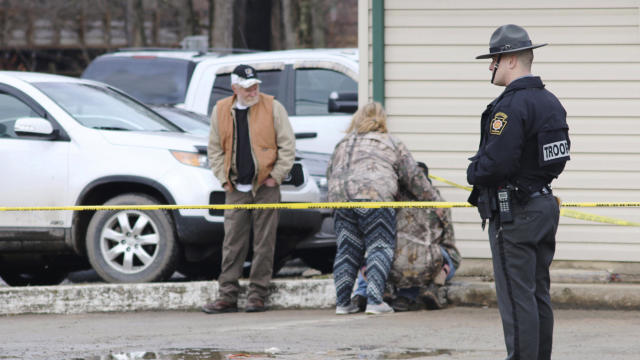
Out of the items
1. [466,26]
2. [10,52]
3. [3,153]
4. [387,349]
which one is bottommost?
[387,349]

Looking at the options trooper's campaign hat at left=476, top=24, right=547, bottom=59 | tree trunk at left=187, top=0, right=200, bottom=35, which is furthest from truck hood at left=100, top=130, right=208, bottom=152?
tree trunk at left=187, top=0, right=200, bottom=35

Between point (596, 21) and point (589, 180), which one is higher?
point (596, 21)

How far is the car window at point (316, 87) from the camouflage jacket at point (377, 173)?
2.89 metres

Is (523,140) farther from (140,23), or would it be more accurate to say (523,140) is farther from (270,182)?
(140,23)

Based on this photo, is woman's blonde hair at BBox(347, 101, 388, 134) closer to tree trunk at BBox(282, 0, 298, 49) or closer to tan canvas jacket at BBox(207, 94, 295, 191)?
tan canvas jacket at BBox(207, 94, 295, 191)

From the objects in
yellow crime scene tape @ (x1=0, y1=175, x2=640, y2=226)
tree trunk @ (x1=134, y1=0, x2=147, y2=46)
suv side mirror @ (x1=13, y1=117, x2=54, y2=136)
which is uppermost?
tree trunk @ (x1=134, y1=0, x2=147, y2=46)

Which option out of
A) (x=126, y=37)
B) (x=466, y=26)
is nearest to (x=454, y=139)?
(x=466, y=26)

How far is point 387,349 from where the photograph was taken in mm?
6730

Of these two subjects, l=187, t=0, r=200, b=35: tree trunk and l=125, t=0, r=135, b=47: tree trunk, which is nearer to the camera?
l=187, t=0, r=200, b=35: tree trunk

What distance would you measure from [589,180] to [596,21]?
1.23m

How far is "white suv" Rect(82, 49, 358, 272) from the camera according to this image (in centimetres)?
1068

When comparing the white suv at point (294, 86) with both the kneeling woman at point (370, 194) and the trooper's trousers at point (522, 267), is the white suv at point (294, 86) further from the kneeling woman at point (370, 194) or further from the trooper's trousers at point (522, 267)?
the trooper's trousers at point (522, 267)

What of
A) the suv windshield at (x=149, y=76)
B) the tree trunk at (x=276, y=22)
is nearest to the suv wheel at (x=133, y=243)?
the suv windshield at (x=149, y=76)

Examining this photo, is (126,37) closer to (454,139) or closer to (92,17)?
(92,17)
